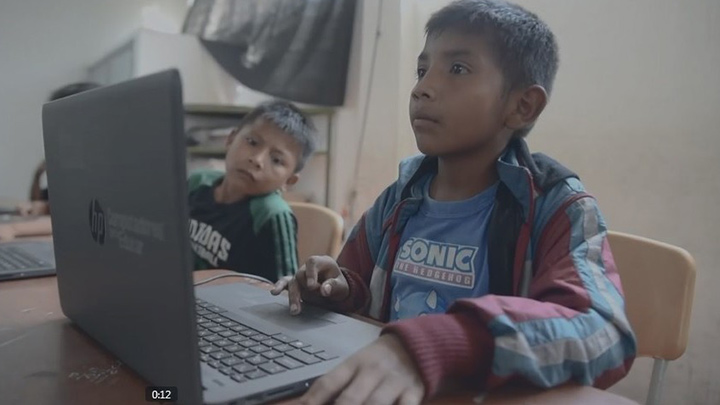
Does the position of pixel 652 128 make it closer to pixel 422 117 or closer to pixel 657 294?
pixel 657 294

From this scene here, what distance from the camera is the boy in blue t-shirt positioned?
48 centimetres

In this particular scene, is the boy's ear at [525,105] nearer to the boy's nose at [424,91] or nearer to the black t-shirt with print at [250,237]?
the boy's nose at [424,91]

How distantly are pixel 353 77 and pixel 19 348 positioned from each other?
202 cm

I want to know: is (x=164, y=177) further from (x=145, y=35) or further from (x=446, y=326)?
(x=145, y=35)

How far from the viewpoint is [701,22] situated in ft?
4.56

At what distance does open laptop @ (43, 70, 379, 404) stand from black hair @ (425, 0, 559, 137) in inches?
18.7

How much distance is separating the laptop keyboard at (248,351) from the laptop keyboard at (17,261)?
0.55m

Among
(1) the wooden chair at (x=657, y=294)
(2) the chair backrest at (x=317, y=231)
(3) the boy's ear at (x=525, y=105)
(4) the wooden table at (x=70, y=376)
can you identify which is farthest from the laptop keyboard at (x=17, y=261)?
(1) the wooden chair at (x=657, y=294)

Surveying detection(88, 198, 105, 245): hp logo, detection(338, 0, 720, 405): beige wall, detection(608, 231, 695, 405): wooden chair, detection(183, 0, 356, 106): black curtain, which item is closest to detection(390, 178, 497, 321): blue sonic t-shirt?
detection(608, 231, 695, 405): wooden chair

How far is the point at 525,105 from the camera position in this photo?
90 cm

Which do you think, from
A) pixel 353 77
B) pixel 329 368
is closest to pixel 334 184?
pixel 353 77

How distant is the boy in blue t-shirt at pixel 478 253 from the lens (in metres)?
0.48

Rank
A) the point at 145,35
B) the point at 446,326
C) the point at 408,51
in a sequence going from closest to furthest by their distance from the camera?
the point at 446,326 → the point at 408,51 → the point at 145,35

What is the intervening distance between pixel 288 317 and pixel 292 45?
2044mm
